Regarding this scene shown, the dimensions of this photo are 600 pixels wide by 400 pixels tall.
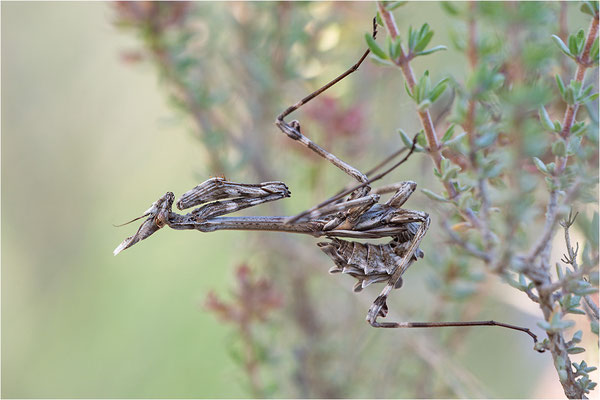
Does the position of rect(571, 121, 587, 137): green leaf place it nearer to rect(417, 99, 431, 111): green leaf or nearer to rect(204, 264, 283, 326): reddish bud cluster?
rect(417, 99, 431, 111): green leaf

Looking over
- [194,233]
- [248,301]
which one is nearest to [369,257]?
[248,301]

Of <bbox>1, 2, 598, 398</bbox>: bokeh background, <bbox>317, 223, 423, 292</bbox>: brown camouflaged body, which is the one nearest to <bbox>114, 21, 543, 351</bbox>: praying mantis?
<bbox>317, 223, 423, 292</bbox>: brown camouflaged body

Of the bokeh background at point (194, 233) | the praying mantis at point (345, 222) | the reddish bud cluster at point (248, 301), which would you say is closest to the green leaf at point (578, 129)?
the praying mantis at point (345, 222)

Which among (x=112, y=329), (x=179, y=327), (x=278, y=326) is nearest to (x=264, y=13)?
(x=278, y=326)

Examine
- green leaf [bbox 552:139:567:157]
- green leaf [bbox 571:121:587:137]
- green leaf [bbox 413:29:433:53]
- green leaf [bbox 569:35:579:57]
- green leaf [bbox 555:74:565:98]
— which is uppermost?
green leaf [bbox 413:29:433:53]

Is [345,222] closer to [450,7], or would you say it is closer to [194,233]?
[450,7]

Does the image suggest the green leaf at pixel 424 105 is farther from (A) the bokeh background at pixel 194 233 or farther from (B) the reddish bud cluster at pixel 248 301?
(B) the reddish bud cluster at pixel 248 301
